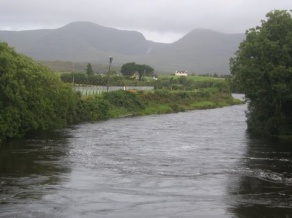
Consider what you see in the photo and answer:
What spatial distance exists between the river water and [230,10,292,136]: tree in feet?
15.8

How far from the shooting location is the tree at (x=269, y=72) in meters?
46.4

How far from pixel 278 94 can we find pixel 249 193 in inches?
947

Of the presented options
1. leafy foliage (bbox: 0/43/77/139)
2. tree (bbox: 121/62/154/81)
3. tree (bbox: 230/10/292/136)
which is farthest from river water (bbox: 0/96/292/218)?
tree (bbox: 121/62/154/81)

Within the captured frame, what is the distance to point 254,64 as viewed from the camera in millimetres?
47594

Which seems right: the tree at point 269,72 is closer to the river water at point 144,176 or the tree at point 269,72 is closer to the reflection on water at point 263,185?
the river water at point 144,176

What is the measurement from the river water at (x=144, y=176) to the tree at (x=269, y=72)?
482 centimetres

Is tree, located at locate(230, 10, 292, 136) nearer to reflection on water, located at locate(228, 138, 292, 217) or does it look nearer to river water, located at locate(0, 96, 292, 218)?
river water, located at locate(0, 96, 292, 218)

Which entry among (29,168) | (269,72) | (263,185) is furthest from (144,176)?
(269,72)

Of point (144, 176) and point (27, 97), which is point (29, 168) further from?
point (27, 97)

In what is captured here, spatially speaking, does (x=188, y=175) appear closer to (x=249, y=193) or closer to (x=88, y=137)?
(x=249, y=193)

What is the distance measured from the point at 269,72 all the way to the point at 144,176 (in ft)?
76.4

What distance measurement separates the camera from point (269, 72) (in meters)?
46.4

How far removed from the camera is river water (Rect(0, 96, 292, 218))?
21531 millimetres

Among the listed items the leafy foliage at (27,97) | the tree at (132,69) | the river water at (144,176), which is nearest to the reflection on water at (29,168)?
the river water at (144,176)
